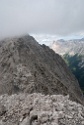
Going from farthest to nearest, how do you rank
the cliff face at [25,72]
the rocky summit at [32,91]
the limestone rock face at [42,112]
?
1. the cliff face at [25,72]
2. the rocky summit at [32,91]
3. the limestone rock face at [42,112]

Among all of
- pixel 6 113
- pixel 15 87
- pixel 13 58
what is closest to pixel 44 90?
pixel 15 87

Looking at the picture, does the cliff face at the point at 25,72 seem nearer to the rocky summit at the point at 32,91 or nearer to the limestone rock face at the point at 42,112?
the rocky summit at the point at 32,91

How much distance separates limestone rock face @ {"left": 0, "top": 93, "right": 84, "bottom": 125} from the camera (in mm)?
17688

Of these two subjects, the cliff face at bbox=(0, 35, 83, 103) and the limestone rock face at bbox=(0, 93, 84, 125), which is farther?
the cliff face at bbox=(0, 35, 83, 103)

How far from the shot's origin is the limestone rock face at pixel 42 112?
1769cm

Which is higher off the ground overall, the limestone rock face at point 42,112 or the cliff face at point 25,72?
the cliff face at point 25,72

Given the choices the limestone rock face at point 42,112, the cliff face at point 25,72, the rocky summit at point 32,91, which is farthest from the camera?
the cliff face at point 25,72

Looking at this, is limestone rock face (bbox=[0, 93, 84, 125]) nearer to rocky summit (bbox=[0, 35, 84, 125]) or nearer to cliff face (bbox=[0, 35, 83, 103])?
rocky summit (bbox=[0, 35, 84, 125])

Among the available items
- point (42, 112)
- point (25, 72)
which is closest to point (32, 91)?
point (25, 72)

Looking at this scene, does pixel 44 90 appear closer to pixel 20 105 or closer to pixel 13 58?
pixel 13 58

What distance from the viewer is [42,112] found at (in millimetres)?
18375

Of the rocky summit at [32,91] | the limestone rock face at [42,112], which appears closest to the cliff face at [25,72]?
the rocky summit at [32,91]

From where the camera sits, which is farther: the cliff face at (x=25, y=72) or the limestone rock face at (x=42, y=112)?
the cliff face at (x=25, y=72)

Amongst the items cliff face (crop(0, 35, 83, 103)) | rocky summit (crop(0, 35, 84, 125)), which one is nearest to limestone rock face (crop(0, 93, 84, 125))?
rocky summit (crop(0, 35, 84, 125))
